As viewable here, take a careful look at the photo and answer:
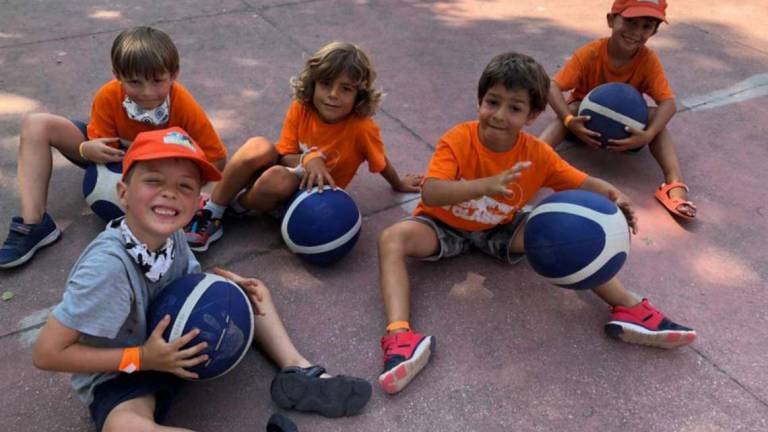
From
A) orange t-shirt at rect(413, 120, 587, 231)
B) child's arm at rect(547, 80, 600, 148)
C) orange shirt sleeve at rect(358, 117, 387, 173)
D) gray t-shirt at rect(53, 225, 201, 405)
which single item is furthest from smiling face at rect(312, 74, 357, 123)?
child's arm at rect(547, 80, 600, 148)

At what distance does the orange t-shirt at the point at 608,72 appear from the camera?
14.0 feet

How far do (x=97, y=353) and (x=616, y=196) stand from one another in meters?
2.28

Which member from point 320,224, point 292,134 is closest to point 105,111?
point 292,134

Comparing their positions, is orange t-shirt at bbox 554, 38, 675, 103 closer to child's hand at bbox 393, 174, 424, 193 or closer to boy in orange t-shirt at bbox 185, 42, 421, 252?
child's hand at bbox 393, 174, 424, 193

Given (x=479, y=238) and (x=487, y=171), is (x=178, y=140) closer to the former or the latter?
(x=487, y=171)

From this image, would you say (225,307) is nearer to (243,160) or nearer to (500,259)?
(243,160)

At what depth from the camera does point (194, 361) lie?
227cm

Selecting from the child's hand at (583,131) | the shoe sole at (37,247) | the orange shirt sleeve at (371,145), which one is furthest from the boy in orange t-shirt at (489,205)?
the shoe sole at (37,247)

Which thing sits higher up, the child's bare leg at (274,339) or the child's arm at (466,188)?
the child's arm at (466,188)

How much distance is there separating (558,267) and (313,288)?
3.81 feet

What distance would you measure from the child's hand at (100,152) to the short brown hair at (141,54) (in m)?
0.36

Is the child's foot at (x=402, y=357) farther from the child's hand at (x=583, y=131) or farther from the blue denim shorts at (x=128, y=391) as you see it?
the child's hand at (x=583, y=131)

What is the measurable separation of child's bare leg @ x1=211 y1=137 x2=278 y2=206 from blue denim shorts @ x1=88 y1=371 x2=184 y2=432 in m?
1.26

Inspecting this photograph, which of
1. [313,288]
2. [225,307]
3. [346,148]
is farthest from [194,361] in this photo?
[346,148]
